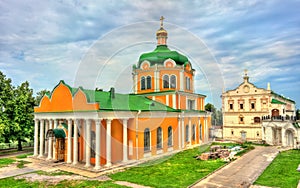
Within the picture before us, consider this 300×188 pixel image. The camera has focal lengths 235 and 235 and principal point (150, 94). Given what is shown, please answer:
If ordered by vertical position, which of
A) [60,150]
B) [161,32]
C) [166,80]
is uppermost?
Answer: [161,32]

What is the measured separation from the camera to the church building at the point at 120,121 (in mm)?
17953

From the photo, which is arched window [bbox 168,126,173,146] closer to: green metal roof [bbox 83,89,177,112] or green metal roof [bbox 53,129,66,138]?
green metal roof [bbox 83,89,177,112]

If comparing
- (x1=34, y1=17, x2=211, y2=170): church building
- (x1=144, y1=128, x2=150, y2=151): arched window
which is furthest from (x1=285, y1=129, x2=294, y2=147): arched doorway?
(x1=144, y1=128, x2=150, y2=151): arched window

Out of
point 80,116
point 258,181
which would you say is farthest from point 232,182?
point 80,116

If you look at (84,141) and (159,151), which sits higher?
(84,141)

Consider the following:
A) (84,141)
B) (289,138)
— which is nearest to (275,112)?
(289,138)

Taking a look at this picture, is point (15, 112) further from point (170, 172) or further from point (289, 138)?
point (289, 138)

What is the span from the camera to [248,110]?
35562mm

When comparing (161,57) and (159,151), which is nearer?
(159,151)

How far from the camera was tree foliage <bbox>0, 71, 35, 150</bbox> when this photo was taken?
24438 millimetres

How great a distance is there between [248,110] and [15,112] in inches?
1225

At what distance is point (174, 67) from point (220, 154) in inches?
465

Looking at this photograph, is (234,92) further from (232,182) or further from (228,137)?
(232,182)

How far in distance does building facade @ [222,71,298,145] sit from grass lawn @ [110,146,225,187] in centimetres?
1758
